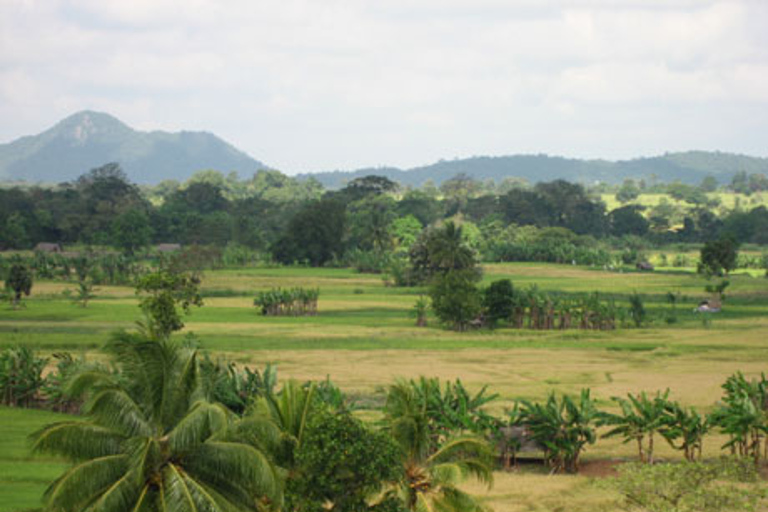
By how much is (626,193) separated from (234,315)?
148 metres

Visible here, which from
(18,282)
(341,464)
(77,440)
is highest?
(77,440)

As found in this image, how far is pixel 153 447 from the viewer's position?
13.5 m

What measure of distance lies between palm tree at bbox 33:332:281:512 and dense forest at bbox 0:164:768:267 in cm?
7624

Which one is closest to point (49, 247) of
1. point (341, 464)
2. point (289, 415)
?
point (289, 415)

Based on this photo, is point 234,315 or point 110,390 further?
point 234,315

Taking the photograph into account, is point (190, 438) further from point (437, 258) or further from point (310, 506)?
point (437, 258)

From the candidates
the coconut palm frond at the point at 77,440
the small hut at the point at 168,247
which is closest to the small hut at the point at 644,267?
the small hut at the point at 168,247

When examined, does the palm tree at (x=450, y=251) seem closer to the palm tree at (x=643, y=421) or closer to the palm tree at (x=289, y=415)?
the palm tree at (x=643, y=421)

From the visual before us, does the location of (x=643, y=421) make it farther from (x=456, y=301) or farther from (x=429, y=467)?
(x=456, y=301)

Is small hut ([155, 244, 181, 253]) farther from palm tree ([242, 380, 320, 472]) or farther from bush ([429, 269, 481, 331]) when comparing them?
palm tree ([242, 380, 320, 472])

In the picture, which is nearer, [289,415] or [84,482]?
[84,482]

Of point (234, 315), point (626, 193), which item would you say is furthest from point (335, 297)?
point (626, 193)

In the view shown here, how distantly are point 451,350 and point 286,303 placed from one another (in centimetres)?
1763

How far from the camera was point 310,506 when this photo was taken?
1414cm
